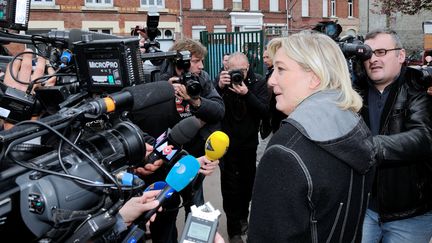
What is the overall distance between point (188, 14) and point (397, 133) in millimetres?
19466

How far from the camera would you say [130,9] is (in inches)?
754

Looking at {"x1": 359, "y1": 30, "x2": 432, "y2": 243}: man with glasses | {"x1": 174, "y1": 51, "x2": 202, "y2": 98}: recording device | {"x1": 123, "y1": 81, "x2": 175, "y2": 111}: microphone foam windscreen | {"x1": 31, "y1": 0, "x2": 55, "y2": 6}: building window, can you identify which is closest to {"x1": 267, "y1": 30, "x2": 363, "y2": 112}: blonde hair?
{"x1": 123, "y1": 81, "x2": 175, "y2": 111}: microphone foam windscreen

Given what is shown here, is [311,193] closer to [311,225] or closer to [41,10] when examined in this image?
[311,225]

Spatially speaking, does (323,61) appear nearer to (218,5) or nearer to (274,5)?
(218,5)

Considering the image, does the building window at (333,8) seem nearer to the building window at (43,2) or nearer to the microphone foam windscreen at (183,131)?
the building window at (43,2)

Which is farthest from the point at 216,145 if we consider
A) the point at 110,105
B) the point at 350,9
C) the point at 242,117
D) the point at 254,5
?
the point at 350,9

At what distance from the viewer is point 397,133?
7.79 feet

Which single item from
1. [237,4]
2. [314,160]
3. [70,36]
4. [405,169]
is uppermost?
[237,4]

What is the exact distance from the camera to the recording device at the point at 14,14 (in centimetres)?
220

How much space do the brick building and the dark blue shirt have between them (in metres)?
12.0

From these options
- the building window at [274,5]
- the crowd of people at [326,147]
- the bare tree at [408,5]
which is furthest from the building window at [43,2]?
the crowd of people at [326,147]

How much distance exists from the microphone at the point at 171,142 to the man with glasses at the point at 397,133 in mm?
1065

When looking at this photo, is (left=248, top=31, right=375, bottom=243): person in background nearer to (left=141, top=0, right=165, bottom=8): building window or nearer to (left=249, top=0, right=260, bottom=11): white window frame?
(left=141, top=0, right=165, bottom=8): building window

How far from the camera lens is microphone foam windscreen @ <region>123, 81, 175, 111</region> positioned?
158 centimetres
